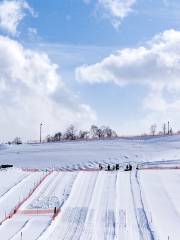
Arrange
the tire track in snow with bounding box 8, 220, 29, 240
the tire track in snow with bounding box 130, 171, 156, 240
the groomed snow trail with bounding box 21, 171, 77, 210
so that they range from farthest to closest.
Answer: the groomed snow trail with bounding box 21, 171, 77, 210 < the tire track in snow with bounding box 130, 171, 156, 240 < the tire track in snow with bounding box 8, 220, 29, 240

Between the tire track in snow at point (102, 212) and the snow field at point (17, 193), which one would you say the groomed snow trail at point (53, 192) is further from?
the tire track in snow at point (102, 212)

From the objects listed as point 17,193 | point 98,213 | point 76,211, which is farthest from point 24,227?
point 17,193

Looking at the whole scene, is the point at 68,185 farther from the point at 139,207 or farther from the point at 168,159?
the point at 168,159

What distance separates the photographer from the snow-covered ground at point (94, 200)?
3061cm

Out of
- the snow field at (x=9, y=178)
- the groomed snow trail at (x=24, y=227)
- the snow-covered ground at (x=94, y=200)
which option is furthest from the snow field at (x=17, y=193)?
the groomed snow trail at (x=24, y=227)

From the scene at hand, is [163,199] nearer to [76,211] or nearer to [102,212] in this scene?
[102,212]

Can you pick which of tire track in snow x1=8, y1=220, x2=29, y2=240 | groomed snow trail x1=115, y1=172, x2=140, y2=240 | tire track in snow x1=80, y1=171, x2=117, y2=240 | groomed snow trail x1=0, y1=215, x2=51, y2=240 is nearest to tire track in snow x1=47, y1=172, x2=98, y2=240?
tire track in snow x1=80, y1=171, x2=117, y2=240

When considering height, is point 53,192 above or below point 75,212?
above

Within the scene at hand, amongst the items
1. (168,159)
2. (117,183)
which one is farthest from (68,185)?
(168,159)

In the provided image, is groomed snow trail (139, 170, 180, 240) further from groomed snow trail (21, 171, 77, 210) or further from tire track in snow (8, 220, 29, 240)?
tire track in snow (8, 220, 29, 240)

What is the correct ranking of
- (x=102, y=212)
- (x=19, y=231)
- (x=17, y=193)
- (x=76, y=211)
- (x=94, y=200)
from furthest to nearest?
(x=17, y=193) → (x=94, y=200) → (x=76, y=211) → (x=102, y=212) → (x=19, y=231)

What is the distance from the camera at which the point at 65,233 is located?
30359 millimetres

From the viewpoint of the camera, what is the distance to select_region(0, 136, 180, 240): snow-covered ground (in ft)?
100

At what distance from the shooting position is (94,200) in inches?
1570
